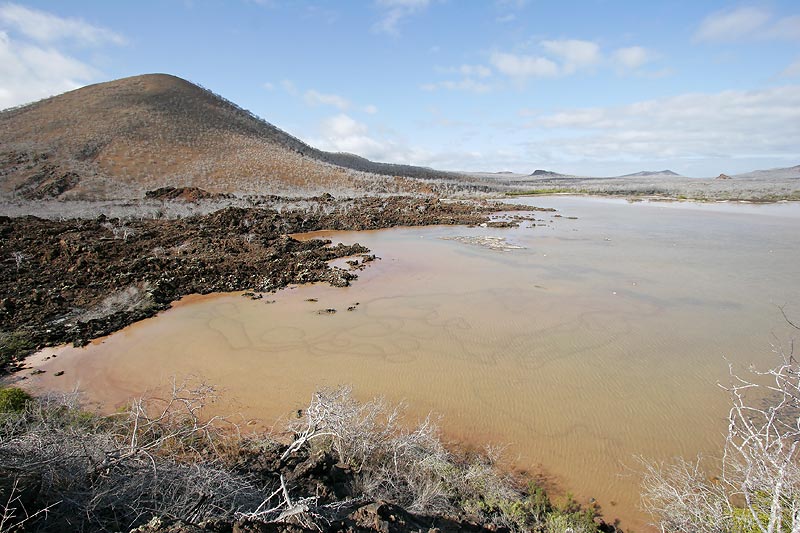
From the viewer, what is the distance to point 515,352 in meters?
7.07

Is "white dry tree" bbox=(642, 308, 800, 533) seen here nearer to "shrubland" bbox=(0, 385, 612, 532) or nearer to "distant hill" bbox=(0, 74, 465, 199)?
"shrubland" bbox=(0, 385, 612, 532)

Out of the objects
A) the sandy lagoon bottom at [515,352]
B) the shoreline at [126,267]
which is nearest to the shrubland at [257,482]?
the sandy lagoon bottom at [515,352]

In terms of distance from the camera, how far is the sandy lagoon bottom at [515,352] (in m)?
5.04

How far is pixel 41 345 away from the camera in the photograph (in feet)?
23.3

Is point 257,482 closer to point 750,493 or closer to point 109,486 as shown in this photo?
point 109,486

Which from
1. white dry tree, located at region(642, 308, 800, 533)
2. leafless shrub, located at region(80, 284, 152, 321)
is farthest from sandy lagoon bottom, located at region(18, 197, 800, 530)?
leafless shrub, located at region(80, 284, 152, 321)

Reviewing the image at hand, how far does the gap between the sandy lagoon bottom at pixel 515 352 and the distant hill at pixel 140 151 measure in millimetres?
26776

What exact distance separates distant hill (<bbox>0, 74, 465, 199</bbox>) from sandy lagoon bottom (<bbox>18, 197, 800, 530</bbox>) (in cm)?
2678

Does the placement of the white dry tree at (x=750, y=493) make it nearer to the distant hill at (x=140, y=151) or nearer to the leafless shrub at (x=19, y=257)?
the leafless shrub at (x=19, y=257)

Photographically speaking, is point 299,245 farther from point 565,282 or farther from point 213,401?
point 213,401

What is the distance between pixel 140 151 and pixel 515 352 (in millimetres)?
40549

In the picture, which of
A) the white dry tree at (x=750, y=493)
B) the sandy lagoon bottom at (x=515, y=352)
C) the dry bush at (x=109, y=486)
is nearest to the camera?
the white dry tree at (x=750, y=493)

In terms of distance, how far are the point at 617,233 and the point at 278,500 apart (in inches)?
771

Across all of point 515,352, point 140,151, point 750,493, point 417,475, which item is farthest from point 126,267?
point 140,151
